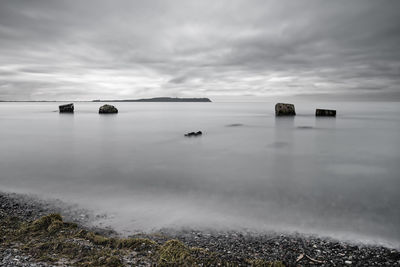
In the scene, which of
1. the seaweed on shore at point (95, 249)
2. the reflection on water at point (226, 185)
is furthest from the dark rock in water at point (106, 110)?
the seaweed on shore at point (95, 249)

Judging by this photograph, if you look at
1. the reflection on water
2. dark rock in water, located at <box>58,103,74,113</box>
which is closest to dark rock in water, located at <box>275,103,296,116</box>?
the reflection on water

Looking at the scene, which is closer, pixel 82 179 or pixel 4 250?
pixel 4 250

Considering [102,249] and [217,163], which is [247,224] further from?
[217,163]

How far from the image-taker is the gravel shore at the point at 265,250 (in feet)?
12.4

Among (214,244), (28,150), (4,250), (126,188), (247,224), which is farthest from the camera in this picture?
(28,150)

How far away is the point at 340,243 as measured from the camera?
14.4ft

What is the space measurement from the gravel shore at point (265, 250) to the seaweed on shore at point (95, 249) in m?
0.09

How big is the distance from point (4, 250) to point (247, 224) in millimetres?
4368

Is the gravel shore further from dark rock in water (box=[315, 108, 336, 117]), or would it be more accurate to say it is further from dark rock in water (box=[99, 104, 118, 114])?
dark rock in water (box=[99, 104, 118, 114])

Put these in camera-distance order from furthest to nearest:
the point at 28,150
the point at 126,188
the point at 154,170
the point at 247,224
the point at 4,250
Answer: the point at 28,150 < the point at 154,170 < the point at 126,188 < the point at 247,224 < the point at 4,250

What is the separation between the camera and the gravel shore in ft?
12.4

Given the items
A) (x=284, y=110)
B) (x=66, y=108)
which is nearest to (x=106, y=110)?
(x=66, y=108)

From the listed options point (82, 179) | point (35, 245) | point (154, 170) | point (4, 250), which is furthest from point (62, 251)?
point (154, 170)

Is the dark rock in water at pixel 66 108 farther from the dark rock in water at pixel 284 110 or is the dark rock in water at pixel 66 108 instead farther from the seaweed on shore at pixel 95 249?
the seaweed on shore at pixel 95 249
